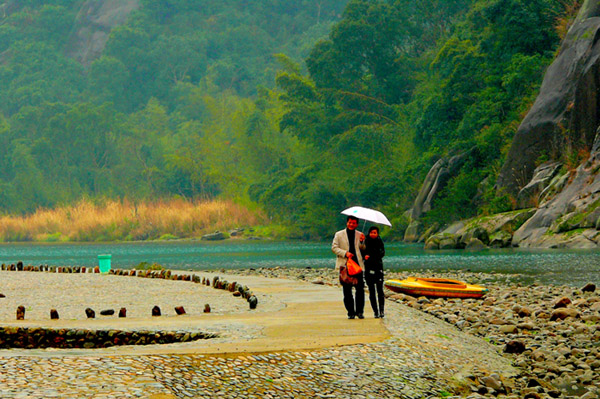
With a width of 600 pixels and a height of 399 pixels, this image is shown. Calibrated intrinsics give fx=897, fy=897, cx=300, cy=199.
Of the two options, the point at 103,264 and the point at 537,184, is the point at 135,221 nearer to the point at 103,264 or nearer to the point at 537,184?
the point at 537,184

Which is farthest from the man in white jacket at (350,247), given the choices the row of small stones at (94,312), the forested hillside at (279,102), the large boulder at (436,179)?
the large boulder at (436,179)

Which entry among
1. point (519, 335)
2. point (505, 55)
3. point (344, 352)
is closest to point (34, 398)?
point (344, 352)

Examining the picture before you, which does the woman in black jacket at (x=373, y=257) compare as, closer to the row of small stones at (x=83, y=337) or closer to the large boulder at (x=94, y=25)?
the row of small stones at (x=83, y=337)

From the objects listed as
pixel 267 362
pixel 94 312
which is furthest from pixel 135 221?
pixel 267 362

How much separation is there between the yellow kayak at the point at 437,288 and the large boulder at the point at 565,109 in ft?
81.2

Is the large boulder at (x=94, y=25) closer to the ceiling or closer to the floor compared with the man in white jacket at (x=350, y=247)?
closer to the ceiling

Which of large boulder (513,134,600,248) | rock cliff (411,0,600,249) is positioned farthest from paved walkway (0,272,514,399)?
rock cliff (411,0,600,249)

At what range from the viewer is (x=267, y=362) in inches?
374

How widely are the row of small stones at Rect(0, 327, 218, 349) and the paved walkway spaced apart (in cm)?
65

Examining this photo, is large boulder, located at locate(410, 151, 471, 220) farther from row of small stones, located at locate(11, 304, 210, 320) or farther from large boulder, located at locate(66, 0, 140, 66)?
large boulder, located at locate(66, 0, 140, 66)

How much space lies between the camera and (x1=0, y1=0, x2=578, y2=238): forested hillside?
53.9 metres

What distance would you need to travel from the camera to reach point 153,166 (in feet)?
348

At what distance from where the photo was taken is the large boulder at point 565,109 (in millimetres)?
42031

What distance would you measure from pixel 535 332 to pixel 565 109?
31.3 meters
